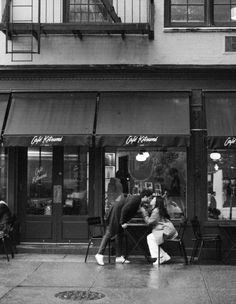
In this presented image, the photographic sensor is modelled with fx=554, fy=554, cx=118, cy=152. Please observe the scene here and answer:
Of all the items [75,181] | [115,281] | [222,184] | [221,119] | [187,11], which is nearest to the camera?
[115,281]

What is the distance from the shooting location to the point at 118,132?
39.1ft

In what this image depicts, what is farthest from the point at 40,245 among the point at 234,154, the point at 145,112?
the point at 234,154

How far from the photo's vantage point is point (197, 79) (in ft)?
41.4

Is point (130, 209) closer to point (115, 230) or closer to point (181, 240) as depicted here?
point (115, 230)

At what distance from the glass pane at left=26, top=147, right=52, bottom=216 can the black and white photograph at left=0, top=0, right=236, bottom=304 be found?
0.03m

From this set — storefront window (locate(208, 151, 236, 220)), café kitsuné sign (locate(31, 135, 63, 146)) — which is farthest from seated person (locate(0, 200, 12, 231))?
storefront window (locate(208, 151, 236, 220))

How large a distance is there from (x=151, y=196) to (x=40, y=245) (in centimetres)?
281

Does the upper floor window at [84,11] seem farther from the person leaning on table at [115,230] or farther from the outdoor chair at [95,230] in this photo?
the outdoor chair at [95,230]

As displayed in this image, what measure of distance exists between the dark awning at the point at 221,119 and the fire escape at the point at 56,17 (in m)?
2.03

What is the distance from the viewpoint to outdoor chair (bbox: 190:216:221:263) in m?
11.7

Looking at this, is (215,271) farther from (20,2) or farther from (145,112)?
(20,2)

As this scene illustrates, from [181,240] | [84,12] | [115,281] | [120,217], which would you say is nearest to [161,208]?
[181,240]

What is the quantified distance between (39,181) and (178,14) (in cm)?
507

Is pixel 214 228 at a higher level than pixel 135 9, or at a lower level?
lower
